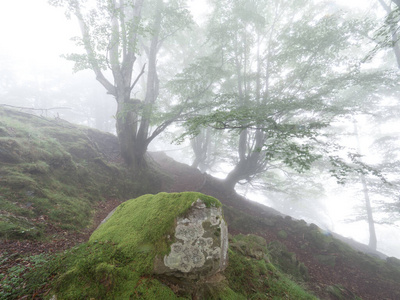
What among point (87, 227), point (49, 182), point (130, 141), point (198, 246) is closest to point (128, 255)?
point (198, 246)

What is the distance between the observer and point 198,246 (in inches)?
98.3

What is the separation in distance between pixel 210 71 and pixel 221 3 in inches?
223

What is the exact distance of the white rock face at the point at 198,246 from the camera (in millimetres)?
2344

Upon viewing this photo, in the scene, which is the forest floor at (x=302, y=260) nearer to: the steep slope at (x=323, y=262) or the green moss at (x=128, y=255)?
the steep slope at (x=323, y=262)

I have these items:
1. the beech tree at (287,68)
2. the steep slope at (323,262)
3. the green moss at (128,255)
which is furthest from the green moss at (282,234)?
the green moss at (128,255)

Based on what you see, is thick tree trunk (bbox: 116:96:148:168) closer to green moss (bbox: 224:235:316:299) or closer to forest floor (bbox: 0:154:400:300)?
forest floor (bbox: 0:154:400:300)

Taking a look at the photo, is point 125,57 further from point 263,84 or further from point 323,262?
point 323,262

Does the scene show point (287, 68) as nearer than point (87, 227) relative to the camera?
No

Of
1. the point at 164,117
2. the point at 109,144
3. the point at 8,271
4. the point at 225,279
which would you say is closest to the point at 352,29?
the point at 164,117

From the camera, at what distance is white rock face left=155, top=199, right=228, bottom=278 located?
2.34m

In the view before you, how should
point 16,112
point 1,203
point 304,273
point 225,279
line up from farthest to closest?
point 16,112 < point 304,273 < point 1,203 < point 225,279

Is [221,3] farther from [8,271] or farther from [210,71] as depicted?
[8,271]

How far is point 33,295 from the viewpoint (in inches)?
65.2

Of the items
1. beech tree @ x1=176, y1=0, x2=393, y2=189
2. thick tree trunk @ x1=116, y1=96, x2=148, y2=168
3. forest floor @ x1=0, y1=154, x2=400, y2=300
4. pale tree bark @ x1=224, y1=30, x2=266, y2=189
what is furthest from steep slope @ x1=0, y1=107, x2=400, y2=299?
beech tree @ x1=176, y1=0, x2=393, y2=189
